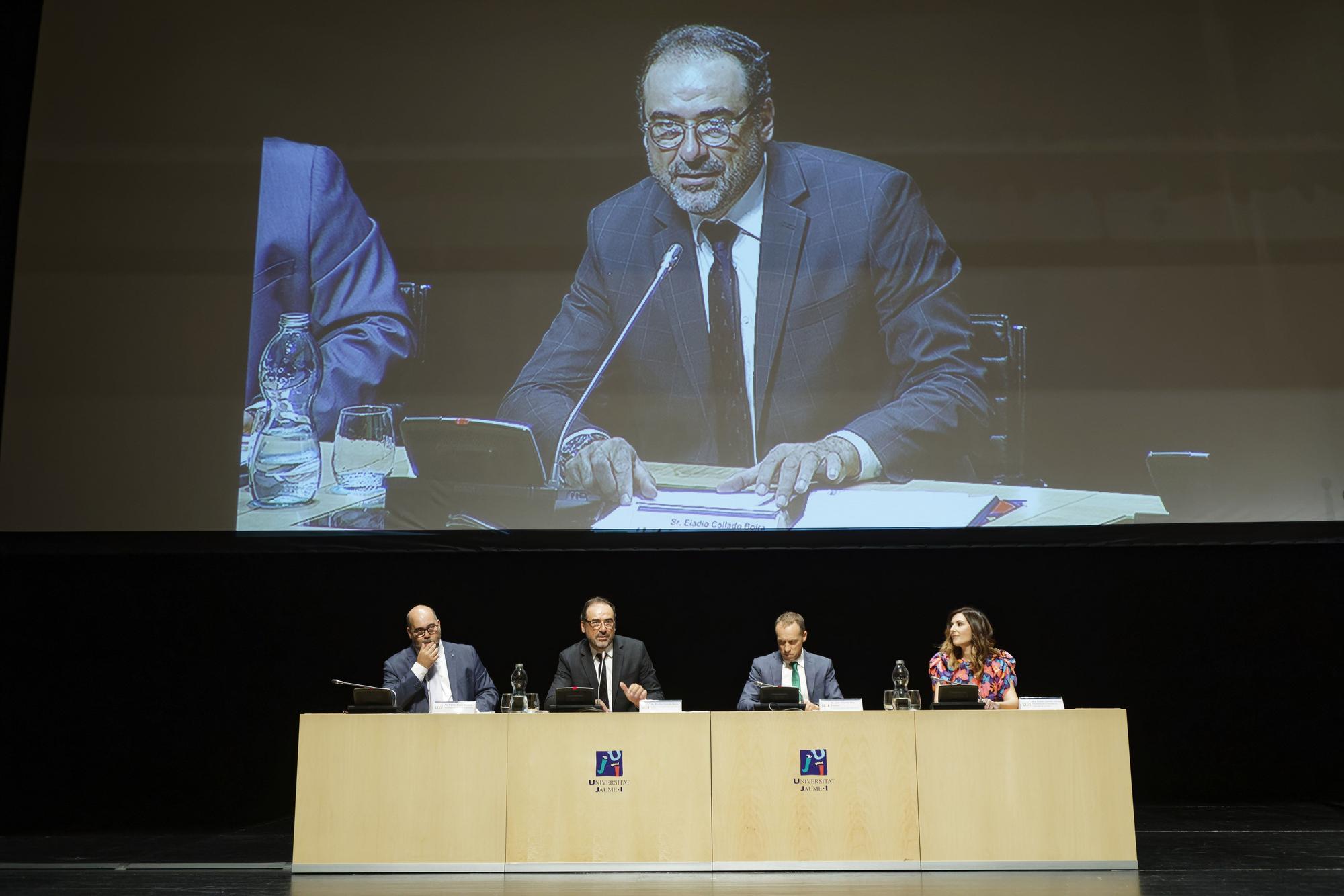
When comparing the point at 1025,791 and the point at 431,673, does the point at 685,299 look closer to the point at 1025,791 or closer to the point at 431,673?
the point at 431,673

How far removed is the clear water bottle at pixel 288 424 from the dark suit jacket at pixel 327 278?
5 centimetres

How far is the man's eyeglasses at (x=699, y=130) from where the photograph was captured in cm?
598

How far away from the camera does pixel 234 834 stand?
18.6ft

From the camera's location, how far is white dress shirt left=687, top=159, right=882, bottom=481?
5.82m

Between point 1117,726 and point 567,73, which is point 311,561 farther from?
point 1117,726

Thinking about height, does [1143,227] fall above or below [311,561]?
above

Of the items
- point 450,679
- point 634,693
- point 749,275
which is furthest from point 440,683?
point 749,275

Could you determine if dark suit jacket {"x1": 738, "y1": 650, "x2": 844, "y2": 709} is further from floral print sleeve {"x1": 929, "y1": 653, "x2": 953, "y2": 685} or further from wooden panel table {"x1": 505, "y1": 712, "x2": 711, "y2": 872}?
wooden panel table {"x1": 505, "y1": 712, "x2": 711, "y2": 872}

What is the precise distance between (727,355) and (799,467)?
2.20ft

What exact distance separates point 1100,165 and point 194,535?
504 centimetres

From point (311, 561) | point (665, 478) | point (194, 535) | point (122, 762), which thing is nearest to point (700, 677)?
point (665, 478)

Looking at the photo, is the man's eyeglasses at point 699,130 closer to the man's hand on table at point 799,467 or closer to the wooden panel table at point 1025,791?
the man's hand on table at point 799,467

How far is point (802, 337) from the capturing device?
19.3 ft

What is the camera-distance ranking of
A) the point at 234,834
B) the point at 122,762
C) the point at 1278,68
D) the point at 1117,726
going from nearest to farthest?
the point at 1117,726 → the point at 234,834 → the point at 1278,68 → the point at 122,762
